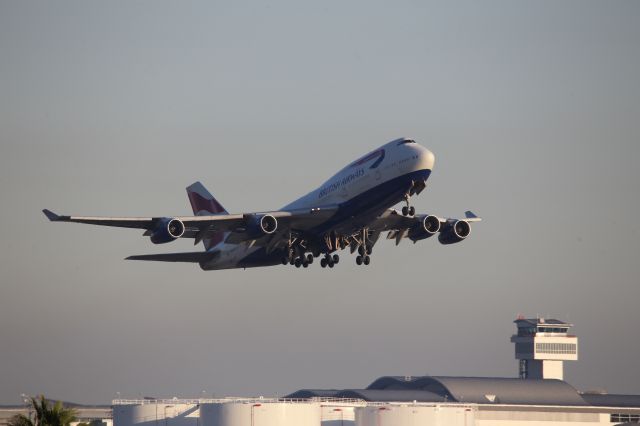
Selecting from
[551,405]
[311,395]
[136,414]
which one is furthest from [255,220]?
[551,405]

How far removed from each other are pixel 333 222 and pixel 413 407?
39.8m

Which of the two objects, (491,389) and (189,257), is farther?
(491,389)

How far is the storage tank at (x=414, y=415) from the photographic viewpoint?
119938 mm

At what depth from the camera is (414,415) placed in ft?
394

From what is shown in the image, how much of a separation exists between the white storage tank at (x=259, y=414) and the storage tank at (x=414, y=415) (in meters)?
7.21

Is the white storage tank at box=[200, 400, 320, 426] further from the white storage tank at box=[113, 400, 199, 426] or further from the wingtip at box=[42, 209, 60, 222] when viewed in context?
the wingtip at box=[42, 209, 60, 222]

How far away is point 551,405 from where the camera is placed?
168 metres

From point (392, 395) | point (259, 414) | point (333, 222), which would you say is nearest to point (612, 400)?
point (392, 395)

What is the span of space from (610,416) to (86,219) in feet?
351

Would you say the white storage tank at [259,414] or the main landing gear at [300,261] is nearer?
the main landing gear at [300,261]

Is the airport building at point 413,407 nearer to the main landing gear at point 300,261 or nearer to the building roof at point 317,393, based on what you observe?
the building roof at point 317,393

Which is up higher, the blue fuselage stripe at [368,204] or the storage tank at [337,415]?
the blue fuselage stripe at [368,204]

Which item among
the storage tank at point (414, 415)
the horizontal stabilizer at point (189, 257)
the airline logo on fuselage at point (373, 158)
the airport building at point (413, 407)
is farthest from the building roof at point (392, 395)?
the airline logo on fuselage at point (373, 158)

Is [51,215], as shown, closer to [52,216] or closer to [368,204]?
[52,216]
